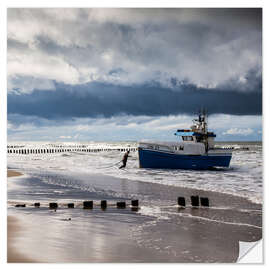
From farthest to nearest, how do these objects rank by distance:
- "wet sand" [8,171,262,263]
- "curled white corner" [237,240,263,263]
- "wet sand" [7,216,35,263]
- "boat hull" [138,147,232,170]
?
1. "boat hull" [138,147,232,170]
2. "curled white corner" [237,240,263,263]
3. "wet sand" [7,216,35,263]
4. "wet sand" [8,171,262,263]

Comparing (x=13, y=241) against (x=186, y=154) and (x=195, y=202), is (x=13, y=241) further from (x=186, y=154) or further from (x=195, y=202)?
(x=186, y=154)

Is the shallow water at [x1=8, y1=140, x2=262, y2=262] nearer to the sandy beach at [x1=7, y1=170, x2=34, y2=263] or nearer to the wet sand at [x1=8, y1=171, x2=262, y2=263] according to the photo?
the wet sand at [x1=8, y1=171, x2=262, y2=263]

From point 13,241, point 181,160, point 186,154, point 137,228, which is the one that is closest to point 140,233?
point 137,228

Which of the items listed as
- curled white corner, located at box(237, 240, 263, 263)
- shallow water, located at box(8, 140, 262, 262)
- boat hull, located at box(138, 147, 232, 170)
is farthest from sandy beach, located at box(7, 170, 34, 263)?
boat hull, located at box(138, 147, 232, 170)

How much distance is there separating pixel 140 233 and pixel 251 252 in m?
2.01

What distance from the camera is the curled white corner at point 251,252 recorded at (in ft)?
18.3

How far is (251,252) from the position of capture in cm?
575

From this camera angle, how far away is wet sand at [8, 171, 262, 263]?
5212mm

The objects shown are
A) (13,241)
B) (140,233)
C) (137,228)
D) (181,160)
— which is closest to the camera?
(13,241)

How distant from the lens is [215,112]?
7992 mm

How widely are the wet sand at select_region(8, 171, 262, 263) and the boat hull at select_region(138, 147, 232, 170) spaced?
9.08m

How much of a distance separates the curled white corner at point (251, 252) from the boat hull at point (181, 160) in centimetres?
1161
